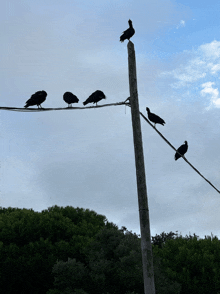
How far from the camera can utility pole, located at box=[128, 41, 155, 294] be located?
8.99 metres

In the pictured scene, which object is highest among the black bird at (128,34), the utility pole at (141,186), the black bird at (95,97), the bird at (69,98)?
the black bird at (128,34)

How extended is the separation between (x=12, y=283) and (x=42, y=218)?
495 centimetres

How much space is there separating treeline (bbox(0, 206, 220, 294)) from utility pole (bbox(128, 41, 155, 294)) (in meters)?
8.34

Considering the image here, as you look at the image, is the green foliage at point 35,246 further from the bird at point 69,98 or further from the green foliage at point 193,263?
the bird at point 69,98

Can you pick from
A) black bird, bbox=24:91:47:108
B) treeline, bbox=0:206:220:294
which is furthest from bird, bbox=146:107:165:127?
treeline, bbox=0:206:220:294

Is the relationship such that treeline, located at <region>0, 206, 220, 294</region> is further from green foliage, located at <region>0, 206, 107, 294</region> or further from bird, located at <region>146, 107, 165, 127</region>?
bird, located at <region>146, 107, 165, 127</region>

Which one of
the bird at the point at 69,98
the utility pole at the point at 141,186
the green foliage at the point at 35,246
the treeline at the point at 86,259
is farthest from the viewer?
the green foliage at the point at 35,246

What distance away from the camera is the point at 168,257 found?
22875mm

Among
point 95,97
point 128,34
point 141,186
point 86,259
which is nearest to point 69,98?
point 95,97

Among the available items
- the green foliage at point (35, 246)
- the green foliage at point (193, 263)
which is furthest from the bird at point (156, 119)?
the green foliage at point (35, 246)

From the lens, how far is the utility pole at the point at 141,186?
899 centimetres

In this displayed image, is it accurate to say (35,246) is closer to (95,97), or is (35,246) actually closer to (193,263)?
(193,263)

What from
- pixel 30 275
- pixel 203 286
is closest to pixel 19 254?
pixel 30 275

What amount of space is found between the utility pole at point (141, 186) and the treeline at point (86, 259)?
834cm
